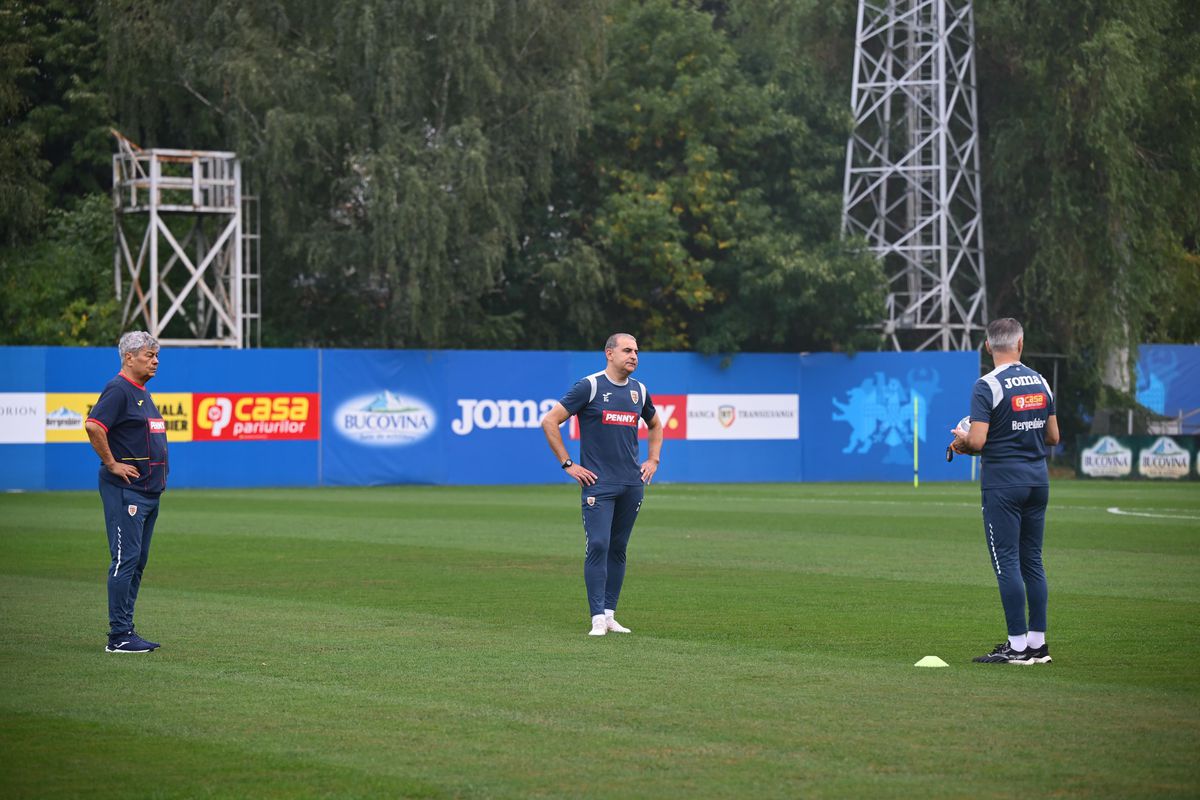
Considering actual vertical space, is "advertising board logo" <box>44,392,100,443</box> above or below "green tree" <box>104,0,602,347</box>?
below

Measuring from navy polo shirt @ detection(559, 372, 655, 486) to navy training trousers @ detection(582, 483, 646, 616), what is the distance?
105mm

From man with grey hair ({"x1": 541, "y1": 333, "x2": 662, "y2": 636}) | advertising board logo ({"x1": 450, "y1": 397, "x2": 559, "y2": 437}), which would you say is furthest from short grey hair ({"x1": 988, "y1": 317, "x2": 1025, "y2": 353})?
advertising board logo ({"x1": 450, "y1": 397, "x2": 559, "y2": 437})

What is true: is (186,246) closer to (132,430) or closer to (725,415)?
(725,415)

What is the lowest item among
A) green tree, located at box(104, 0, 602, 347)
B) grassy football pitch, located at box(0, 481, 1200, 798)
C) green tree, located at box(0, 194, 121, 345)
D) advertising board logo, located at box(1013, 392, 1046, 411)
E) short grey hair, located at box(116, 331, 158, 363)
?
grassy football pitch, located at box(0, 481, 1200, 798)

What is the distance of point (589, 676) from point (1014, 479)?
121 inches

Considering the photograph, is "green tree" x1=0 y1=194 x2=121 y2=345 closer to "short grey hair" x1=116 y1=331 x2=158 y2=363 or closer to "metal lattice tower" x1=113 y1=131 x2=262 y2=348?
"metal lattice tower" x1=113 y1=131 x2=262 y2=348

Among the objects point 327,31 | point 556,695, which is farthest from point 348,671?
point 327,31

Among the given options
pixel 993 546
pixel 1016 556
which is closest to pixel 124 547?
pixel 993 546

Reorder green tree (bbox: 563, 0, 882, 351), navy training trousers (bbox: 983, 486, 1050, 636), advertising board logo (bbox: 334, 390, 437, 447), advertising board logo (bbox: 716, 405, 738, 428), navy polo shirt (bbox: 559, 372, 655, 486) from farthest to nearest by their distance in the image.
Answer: green tree (bbox: 563, 0, 882, 351) → advertising board logo (bbox: 716, 405, 738, 428) → advertising board logo (bbox: 334, 390, 437, 447) → navy polo shirt (bbox: 559, 372, 655, 486) → navy training trousers (bbox: 983, 486, 1050, 636)

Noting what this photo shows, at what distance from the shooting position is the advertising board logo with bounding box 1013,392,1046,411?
11.3 m

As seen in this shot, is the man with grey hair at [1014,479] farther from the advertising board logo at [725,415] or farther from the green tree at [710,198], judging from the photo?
the green tree at [710,198]

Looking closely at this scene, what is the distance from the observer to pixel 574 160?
49.9 meters

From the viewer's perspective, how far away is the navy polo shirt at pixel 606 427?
42.8 ft

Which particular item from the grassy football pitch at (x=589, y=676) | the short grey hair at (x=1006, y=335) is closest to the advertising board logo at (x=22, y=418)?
the grassy football pitch at (x=589, y=676)
